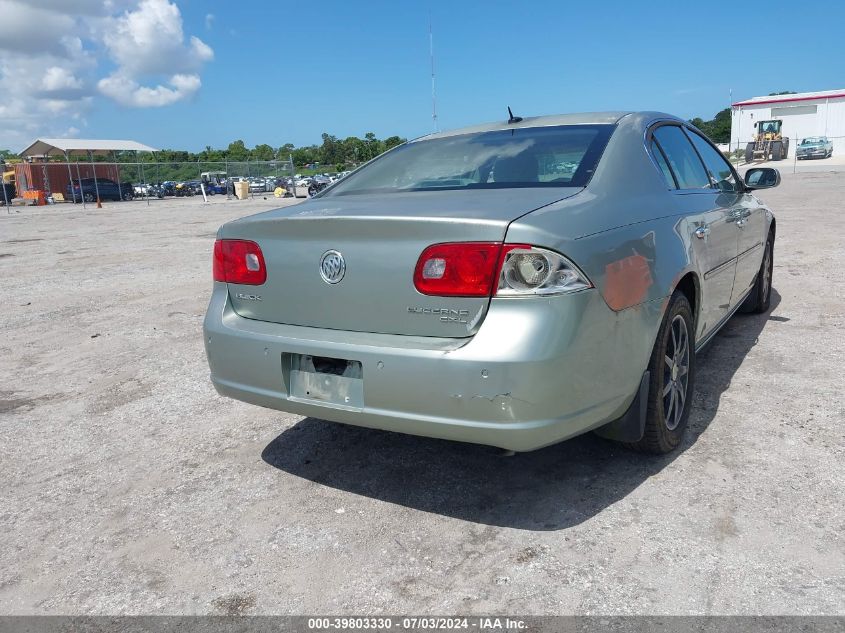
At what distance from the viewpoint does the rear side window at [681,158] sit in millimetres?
3561

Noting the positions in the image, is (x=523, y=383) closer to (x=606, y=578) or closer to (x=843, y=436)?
(x=606, y=578)

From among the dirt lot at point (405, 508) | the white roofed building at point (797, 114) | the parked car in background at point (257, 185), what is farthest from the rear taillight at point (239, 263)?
the white roofed building at point (797, 114)

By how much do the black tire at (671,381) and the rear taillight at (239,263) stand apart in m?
1.68

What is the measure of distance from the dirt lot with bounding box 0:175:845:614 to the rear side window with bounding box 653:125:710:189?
1.18 meters

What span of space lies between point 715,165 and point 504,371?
287cm

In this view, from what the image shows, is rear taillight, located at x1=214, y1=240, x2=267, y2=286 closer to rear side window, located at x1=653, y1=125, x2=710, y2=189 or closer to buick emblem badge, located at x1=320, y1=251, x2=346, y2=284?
buick emblem badge, located at x1=320, y1=251, x2=346, y2=284

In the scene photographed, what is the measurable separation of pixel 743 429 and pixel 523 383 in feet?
5.51

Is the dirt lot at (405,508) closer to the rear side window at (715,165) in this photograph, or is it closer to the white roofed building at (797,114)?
the rear side window at (715,165)

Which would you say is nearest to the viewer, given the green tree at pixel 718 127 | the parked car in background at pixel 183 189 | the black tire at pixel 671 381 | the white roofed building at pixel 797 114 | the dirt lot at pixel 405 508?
the dirt lot at pixel 405 508

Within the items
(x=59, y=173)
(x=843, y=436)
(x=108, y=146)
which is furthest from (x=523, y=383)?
(x=108, y=146)

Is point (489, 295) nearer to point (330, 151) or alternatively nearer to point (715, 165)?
point (715, 165)

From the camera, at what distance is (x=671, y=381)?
Answer: 3133 millimetres

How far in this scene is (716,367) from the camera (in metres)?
4.34

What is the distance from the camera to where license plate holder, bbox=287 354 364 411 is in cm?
259
